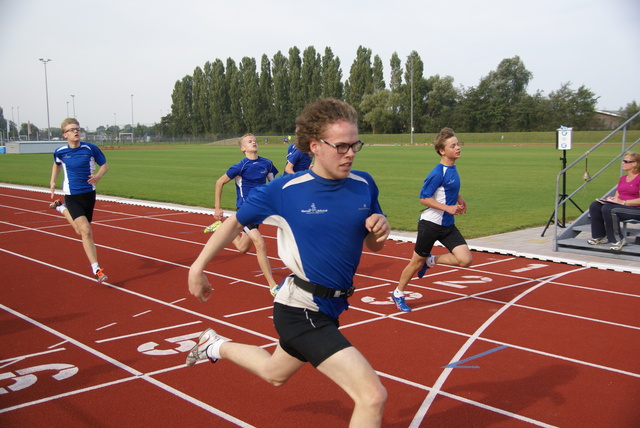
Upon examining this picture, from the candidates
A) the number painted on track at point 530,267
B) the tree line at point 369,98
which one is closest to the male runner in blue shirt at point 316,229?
the number painted on track at point 530,267

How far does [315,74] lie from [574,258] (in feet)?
296

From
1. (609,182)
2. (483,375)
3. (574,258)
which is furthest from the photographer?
(609,182)

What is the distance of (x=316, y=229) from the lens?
3.00 metres

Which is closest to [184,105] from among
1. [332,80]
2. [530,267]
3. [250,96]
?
[250,96]

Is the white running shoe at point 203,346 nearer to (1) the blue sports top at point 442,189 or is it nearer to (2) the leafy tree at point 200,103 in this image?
(1) the blue sports top at point 442,189

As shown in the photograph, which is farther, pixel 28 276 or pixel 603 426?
pixel 28 276

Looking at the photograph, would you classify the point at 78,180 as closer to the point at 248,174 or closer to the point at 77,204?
the point at 77,204

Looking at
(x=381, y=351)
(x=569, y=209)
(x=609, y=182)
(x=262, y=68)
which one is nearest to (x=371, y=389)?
(x=381, y=351)

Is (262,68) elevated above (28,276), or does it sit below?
above

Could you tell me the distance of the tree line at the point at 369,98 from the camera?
80.4m

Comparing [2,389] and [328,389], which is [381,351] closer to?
[328,389]

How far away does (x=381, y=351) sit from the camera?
512 centimetres

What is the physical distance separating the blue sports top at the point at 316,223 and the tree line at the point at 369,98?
7352 centimetres

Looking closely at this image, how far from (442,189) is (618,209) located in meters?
4.55
